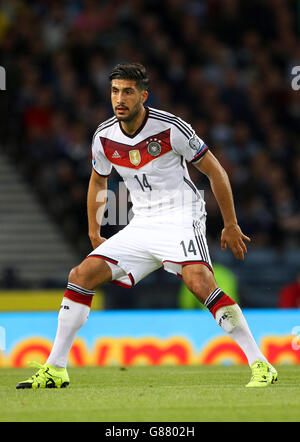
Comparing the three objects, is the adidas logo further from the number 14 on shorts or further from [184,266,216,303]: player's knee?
[184,266,216,303]: player's knee

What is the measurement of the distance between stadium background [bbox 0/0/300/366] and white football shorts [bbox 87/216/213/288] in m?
5.33

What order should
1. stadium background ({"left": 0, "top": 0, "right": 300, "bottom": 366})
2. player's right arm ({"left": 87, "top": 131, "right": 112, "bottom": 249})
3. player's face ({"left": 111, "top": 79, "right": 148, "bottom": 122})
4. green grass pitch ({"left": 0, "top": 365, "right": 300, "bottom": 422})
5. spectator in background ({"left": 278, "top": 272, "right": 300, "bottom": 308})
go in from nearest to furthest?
green grass pitch ({"left": 0, "top": 365, "right": 300, "bottom": 422}), player's face ({"left": 111, "top": 79, "right": 148, "bottom": 122}), player's right arm ({"left": 87, "top": 131, "right": 112, "bottom": 249}), spectator in background ({"left": 278, "top": 272, "right": 300, "bottom": 308}), stadium background ({"left": 0, "top": 0, "right": 300, "bottom": 366})

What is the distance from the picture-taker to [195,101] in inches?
591

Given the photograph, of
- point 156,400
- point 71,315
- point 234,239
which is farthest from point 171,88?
point 156,400

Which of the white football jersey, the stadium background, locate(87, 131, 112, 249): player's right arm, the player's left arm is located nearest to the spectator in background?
the stadium background

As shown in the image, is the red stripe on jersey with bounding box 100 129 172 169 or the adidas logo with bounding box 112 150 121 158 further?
the adidas logo with bounding box 112 150 121 158

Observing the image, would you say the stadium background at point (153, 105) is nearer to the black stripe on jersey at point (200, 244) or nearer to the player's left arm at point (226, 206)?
the black stripe on jersey at point (200, 244)

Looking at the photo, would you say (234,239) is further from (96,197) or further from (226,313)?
(96,197)

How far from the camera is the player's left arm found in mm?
6734

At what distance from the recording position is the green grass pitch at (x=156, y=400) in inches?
206

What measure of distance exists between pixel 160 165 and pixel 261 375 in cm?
156

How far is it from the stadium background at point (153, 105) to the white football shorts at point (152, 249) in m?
5.33

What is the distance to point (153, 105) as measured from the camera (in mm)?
14430
